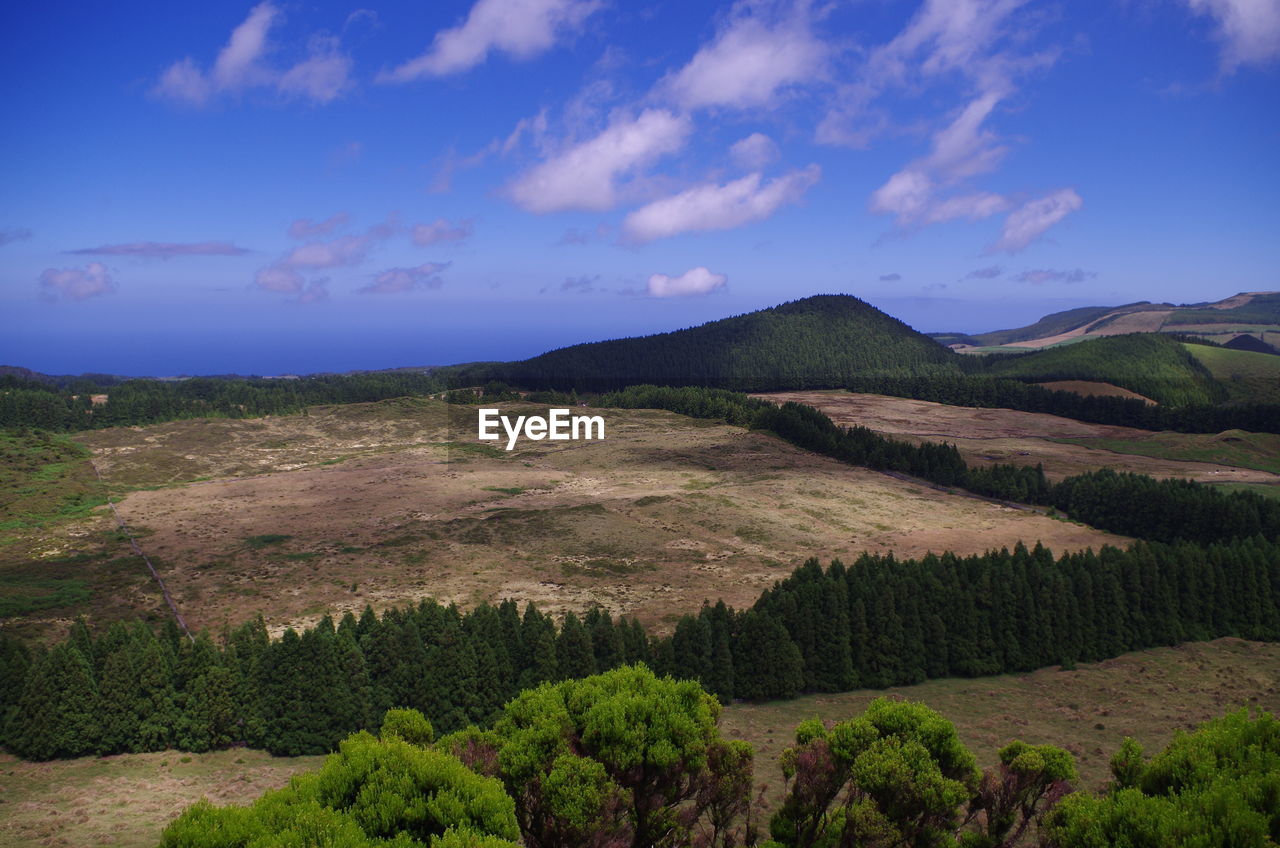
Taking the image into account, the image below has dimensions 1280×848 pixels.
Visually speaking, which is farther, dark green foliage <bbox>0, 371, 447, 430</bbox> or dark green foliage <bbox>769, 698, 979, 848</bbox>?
dark green foliage <bbox>0, 371, 447, 430</bbox>

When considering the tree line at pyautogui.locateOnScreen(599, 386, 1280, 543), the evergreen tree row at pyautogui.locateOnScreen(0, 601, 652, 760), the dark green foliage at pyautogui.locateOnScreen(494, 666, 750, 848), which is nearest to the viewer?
the dark green foliage at pyautogui.locateOnScreen(494, 666, 750, 848)

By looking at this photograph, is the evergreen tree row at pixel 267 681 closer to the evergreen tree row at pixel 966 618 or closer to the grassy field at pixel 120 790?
the grassy field at pixel 120 790

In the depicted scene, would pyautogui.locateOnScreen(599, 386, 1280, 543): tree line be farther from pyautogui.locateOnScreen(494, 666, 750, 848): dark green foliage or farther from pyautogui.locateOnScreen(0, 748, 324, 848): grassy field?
pyautogui.locateOnScreen(0, 748, 324, 848): grassy field

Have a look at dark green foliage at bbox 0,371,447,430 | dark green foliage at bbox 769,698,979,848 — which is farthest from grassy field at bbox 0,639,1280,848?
dark green foliage at bbox 0,371,447,430

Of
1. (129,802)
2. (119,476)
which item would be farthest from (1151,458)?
(119,476)

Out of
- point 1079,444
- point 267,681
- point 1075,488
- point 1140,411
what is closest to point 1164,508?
point 1075,488

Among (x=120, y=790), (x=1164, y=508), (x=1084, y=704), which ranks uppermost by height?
(x=1164, y=508)

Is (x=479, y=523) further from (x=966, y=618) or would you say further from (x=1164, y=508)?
(x=1164, y=508)
